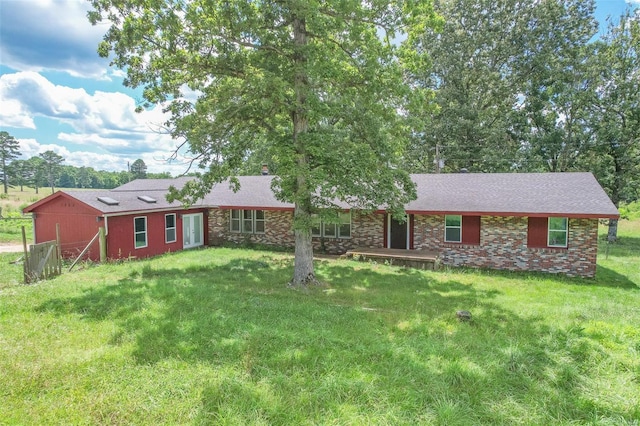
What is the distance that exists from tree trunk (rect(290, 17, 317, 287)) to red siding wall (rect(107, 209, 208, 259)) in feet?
25.3

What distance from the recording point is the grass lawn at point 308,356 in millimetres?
3990

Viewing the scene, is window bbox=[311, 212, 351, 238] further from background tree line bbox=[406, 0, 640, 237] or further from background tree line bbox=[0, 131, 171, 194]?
background tree line bbox=[0, 131, 171, 194]

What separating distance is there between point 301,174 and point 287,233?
26.7 ft

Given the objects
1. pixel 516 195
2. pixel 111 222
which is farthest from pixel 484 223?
pixel 111 222

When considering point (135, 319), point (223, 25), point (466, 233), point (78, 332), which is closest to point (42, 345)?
point (78, 332)

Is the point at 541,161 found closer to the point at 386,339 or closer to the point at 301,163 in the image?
the point at 301,163

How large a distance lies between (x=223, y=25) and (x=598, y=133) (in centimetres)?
2195

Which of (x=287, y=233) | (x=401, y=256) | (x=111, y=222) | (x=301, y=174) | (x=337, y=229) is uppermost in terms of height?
(x=301, y=174)

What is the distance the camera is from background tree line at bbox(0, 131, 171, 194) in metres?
63.2

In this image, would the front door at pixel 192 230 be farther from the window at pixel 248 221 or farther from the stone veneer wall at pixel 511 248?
the stone veneer wall at pixel 511 248

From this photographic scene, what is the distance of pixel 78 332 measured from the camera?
5961 millimetres

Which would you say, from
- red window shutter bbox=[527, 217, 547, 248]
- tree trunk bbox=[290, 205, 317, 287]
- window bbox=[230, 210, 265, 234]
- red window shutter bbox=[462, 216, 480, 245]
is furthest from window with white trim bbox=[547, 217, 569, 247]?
window bbox=[230, 210, 265, 234]

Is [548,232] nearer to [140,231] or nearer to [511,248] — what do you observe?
[511,248]

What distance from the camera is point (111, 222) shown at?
13.6 m
